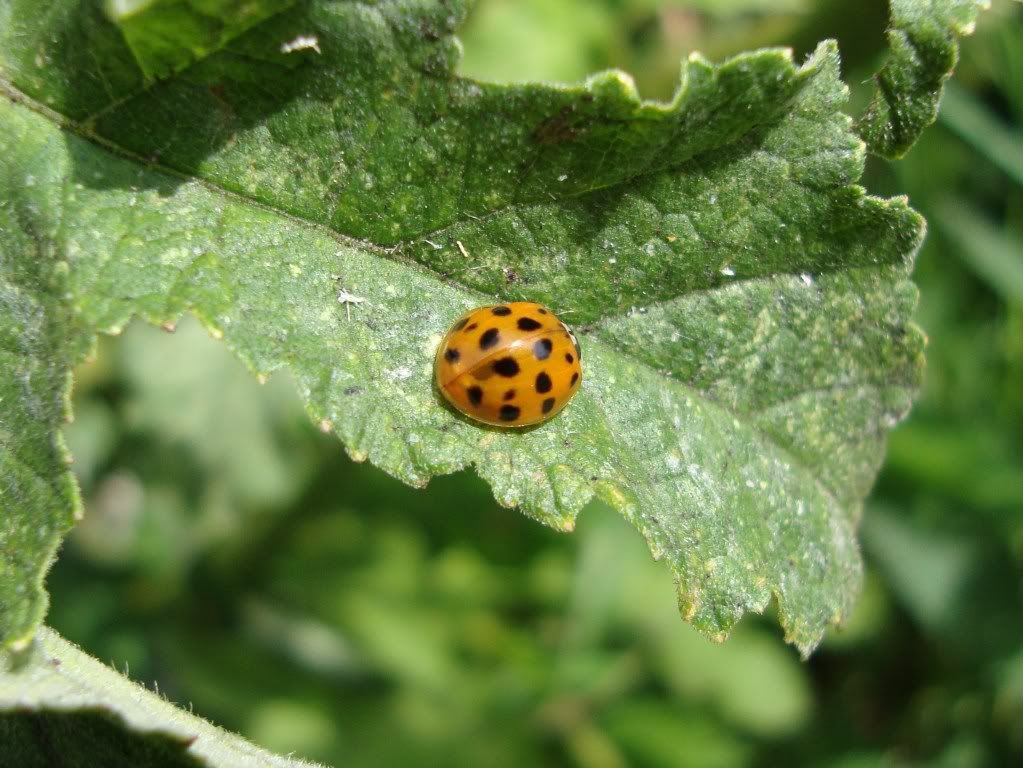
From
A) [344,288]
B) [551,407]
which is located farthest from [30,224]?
[551,407]

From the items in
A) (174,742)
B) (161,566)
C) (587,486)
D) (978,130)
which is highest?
(978,130)

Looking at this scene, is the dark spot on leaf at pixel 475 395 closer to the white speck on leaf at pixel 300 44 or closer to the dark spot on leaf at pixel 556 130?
the dark spot on leaf at pixel 556 130

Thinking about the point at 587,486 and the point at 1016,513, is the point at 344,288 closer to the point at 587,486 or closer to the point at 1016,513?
the point at 587,486

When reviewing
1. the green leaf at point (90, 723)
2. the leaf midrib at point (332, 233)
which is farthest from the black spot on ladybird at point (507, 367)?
the green leaf at point (90, 723)

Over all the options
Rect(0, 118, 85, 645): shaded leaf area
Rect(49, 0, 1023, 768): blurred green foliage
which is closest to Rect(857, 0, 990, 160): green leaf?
Rect(0, 118, 85, 645): shaded leaf area

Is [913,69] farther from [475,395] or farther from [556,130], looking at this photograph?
[475,395]

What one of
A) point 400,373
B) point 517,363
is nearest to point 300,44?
point 400,373
